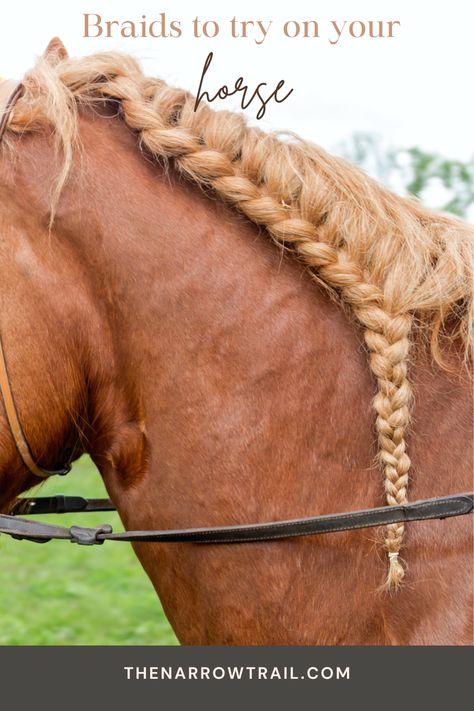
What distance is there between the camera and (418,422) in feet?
5.79

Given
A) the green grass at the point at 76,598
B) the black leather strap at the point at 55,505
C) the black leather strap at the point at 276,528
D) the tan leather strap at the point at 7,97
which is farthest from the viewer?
the green grass at the point at 76,598

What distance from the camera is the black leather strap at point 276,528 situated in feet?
5.50

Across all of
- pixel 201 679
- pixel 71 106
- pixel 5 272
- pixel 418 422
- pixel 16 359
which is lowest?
pixel 201 679

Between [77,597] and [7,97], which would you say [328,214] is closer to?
[7,97]

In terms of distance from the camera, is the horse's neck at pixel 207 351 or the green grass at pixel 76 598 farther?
the green grass at pixel 76 598

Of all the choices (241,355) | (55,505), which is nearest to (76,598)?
(55,505)

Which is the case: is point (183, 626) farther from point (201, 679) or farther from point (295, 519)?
point (295, 519)

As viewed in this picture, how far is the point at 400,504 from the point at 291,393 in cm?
31

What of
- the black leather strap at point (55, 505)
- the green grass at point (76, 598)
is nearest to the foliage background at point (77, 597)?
the green grass at point (76, 598)

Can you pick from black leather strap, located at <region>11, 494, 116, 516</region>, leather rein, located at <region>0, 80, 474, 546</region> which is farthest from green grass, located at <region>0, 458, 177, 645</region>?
leather rein, located at <region>0, 80, 474, 546</region>

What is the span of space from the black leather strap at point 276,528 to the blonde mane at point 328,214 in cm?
6

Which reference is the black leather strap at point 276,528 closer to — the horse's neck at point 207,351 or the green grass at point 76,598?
the horse's neck at point 207,351

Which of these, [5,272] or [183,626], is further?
[183,626]

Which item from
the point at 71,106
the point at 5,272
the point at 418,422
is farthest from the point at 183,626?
the point at 71,106
